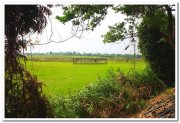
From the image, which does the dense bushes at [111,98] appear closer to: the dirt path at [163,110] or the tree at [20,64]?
the dirt path at [163,110]

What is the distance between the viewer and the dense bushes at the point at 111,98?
8.04 meters

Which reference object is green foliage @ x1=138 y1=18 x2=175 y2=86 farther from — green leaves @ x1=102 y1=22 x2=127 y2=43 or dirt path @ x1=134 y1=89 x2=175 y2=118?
dirt path @ x1=134 y1=89 x2=175 y2=118

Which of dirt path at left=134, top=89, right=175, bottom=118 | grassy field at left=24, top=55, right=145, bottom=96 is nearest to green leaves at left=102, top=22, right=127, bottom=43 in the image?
grassy field at left=24, top=55, right=145, bottom=96

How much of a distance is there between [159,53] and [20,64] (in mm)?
5723

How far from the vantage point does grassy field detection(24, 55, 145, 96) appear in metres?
10.8

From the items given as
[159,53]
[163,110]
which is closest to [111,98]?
[163,110]

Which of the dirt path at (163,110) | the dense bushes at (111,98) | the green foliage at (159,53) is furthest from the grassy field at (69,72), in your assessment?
the dirt path at (163,110)

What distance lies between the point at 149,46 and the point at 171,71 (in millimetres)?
1081

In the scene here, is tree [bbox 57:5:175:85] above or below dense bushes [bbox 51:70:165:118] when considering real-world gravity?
above

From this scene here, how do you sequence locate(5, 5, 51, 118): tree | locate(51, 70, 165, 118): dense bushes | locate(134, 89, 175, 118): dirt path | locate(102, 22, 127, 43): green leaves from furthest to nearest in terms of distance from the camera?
locate(102, 22, 127, 43): green leaves
locate(51, 70, 165, 118): dense bushes
locate(134, 89, 175, 118): dirt path
locate(5, 5, 51, 118): tree

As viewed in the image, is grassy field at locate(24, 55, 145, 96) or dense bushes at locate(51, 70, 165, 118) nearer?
dense bushes at locate(51, 70, 165, 118)

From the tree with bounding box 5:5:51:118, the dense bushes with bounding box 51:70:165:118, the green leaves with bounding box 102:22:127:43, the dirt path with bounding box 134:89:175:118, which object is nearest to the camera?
the tree with bounding box 5:5:51:118

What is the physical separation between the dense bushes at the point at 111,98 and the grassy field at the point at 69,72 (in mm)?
638

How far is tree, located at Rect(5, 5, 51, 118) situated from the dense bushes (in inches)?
37.5
